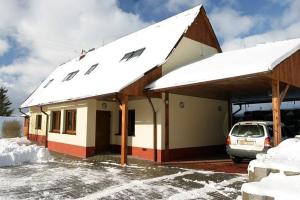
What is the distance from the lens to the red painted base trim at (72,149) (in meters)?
14.4

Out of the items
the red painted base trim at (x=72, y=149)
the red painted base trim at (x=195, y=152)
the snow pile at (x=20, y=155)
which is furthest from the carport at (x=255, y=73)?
the snow pile at (x=20, y=155)

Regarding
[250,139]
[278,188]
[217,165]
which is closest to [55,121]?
[217,165]

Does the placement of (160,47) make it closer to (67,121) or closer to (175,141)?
(175,141)

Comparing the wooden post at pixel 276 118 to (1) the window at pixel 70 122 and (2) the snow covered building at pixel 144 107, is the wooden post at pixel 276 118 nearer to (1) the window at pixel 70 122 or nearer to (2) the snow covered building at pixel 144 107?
(2) the snow covered building at pixel 144 107

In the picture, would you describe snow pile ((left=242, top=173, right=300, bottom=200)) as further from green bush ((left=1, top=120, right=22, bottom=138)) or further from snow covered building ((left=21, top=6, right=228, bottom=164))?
green bush ((left=1, top=120, right=22, bottom=138))

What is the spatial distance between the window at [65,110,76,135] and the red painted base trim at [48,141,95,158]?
2.48 ft

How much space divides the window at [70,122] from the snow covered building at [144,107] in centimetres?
5

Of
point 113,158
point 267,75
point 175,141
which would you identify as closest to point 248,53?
point 267,75

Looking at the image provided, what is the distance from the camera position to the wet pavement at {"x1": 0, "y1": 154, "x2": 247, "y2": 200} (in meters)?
7.04

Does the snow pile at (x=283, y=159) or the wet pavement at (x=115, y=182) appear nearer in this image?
the snow pile at (x=283, y=159)

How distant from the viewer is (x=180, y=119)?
13422mm

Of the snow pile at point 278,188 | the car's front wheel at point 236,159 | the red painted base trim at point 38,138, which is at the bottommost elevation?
the car's front wheel at point 236,159

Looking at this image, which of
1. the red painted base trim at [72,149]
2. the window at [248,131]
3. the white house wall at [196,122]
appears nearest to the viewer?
the window at [248,131]

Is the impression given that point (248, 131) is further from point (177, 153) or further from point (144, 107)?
point (144, 107)
